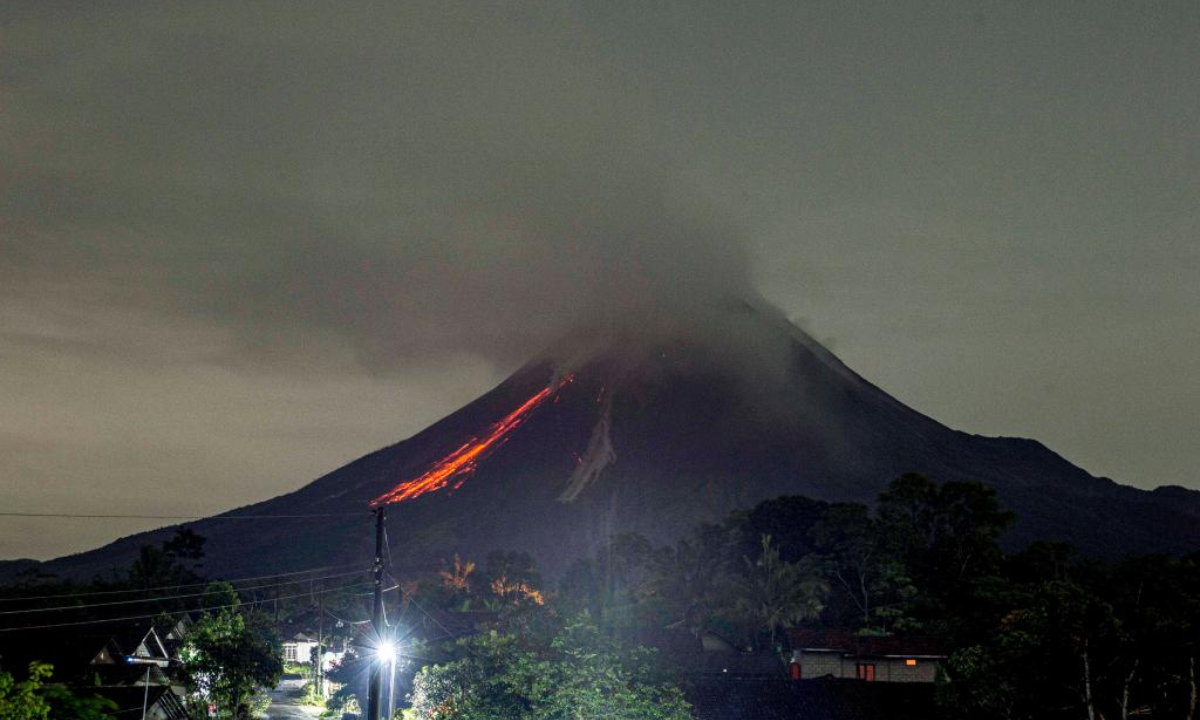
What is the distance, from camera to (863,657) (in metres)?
73.6

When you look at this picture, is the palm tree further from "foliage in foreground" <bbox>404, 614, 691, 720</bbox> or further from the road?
"foliage in foreground" <bbox>404, 614, 691, 720</bbox>

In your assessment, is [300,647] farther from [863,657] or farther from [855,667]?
[863,657]

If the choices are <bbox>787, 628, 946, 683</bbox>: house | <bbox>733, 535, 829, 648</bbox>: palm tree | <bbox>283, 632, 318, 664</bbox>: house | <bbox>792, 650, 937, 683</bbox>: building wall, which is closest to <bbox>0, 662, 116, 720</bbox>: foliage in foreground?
<bbox>792, 650, 937, 683</bbox>: building wall

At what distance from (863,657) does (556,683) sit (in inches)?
1408

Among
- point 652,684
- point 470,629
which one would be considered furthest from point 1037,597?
point 470,629

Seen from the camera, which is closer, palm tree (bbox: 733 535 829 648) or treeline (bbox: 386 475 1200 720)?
treeline (bbox: 386 475 1200 720)

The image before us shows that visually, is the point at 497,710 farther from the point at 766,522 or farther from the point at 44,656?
the point at 766,522

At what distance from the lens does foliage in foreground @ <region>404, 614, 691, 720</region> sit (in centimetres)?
4228

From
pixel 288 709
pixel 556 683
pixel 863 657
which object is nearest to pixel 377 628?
pixel 556 683

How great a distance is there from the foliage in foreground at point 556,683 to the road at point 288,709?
57.2 feet

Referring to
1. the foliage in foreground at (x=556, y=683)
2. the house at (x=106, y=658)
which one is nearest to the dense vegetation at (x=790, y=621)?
the foliage in foreground at (x=556, y=683)

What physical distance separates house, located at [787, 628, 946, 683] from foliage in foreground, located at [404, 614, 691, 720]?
30.7 m

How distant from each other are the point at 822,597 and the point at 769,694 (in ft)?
140

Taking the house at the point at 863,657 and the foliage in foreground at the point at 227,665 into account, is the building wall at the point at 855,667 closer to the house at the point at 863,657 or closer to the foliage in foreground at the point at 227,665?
the house at the point at 863,657
